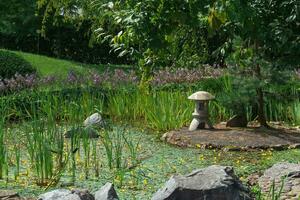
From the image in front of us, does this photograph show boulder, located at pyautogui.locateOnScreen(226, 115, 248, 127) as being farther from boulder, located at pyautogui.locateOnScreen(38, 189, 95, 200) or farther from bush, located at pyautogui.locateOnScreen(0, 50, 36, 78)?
bush, located at pyautogui.locateOnScreen(0, 50, 36, 78)

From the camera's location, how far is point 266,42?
7609 millimetres

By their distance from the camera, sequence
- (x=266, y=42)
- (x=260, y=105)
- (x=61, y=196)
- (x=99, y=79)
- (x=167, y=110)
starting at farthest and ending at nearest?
1. (x=99, y=79)
2. (x=167, y=110)
3. (x=260, y=105)
4. (x=266, y=42)
5. (x=61, y=196)

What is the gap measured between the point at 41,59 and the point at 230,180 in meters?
14.3

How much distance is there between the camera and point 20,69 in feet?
43.6

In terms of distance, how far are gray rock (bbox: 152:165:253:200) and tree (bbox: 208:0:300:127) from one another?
2.16 m

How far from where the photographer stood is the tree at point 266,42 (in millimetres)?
6859

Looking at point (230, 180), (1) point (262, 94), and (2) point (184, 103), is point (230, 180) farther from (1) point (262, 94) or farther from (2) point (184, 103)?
(2) point (184, 103)

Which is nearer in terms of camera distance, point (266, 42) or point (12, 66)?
point (266, 42)

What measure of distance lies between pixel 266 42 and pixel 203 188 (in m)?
3.79

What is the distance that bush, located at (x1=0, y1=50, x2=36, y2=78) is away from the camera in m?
13.2

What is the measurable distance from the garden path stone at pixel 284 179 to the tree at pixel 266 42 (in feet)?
4.76

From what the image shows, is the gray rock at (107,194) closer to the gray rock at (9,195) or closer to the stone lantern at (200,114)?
the gray rock at (9,195)

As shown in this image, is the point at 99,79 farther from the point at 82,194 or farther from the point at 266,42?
the point at 82,194

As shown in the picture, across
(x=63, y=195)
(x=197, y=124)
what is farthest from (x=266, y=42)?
(x=63, y=195)
